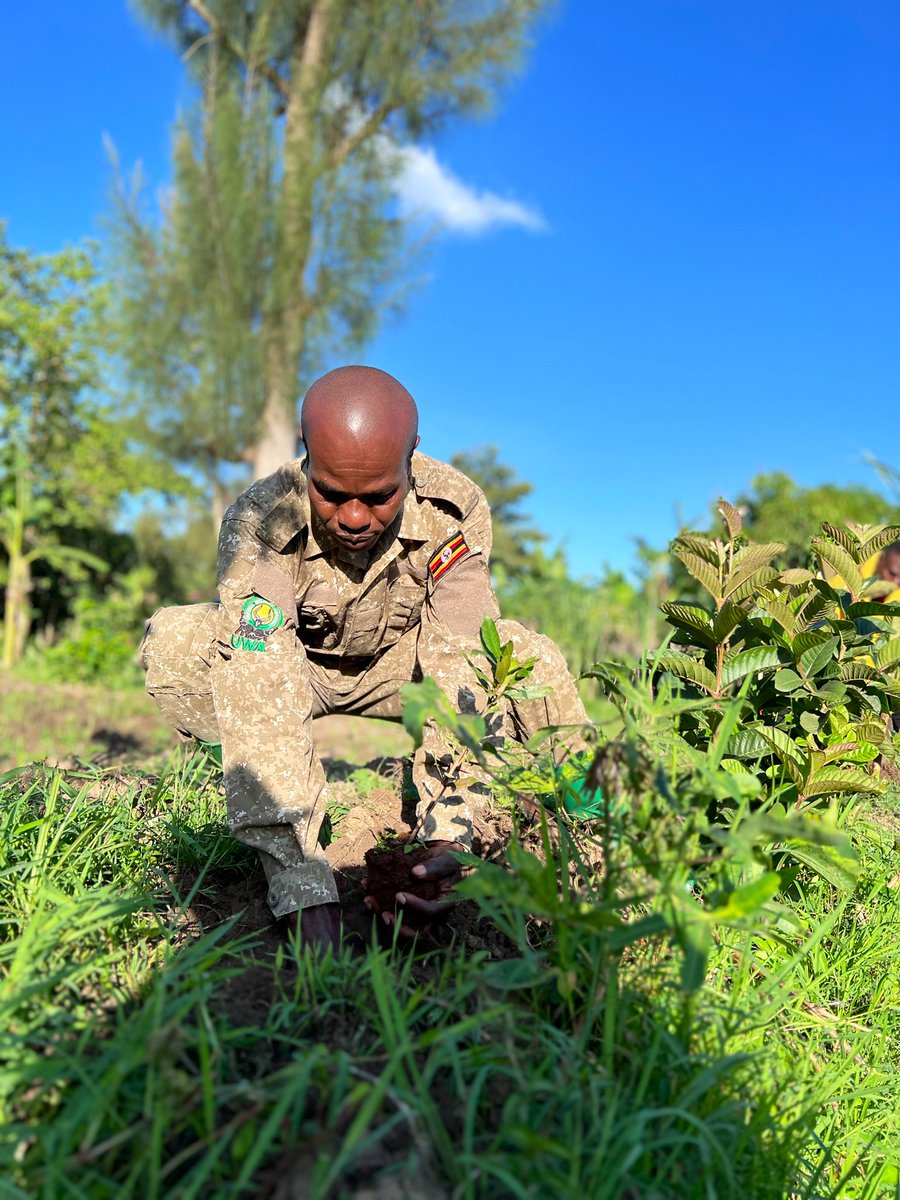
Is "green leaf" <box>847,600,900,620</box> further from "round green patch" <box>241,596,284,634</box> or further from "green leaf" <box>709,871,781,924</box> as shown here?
"round green patch" <box>241,596,284,634</box>

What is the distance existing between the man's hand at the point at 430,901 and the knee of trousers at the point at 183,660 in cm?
119

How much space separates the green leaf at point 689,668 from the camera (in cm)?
198

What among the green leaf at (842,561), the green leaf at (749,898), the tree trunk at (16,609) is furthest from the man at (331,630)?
the tree trunk at (16,609)

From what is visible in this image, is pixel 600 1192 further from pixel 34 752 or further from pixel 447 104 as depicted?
pixel 447 104

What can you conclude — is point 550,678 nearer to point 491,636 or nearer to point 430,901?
point 491,636

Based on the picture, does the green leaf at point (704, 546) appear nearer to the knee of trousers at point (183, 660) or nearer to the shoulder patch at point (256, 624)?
the shoulder patch at point (256, 624)

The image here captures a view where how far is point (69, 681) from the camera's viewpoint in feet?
29.1

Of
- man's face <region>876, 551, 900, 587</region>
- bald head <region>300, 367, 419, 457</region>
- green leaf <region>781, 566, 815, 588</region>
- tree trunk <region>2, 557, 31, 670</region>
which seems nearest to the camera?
bald head <region>300, 367, 419, 457</region>

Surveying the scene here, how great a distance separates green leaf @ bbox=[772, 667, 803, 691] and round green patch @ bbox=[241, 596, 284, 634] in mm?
1196

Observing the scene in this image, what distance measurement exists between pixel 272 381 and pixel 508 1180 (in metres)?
10.3

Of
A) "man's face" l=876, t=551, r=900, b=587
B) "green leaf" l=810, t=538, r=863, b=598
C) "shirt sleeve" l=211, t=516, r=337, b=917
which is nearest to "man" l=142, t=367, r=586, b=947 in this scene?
"shirt sleeve" l=211, t=516, r=337, b=917

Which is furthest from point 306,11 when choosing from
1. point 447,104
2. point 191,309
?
point 191,309

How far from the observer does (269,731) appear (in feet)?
6.46

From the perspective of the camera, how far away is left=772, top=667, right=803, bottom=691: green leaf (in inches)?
77.4
